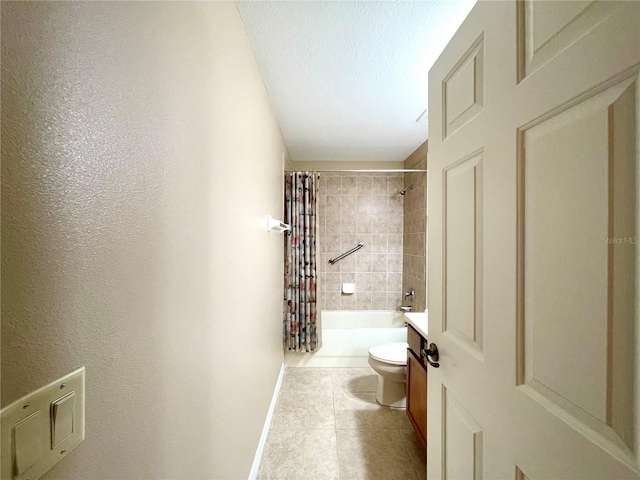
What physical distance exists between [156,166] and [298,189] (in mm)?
2387

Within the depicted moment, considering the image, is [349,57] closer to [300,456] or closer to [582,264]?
[582,264]

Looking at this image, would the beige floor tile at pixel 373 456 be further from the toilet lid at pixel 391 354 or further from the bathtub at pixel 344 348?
the bathtub at pixel 344 348

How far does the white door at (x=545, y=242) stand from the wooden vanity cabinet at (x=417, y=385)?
71 cm

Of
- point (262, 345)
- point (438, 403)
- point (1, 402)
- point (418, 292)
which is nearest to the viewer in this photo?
point (1, 402)

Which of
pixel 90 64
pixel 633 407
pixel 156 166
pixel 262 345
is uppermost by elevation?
pixel 90 64

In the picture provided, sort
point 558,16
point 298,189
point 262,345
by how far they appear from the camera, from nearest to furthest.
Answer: point 558,16
point 262,345
point 298,189

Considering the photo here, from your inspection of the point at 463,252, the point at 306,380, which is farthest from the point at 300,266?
the point at 463,252

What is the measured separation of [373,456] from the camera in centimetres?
181

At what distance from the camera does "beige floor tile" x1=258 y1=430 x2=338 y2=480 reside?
1660 mm

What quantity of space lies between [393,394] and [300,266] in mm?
1442

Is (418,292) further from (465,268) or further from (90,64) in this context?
(90,64)

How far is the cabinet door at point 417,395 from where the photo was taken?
1.69 m

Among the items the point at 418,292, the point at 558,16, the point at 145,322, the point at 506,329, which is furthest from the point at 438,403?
the point at 418,292

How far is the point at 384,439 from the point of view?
1971 mm
